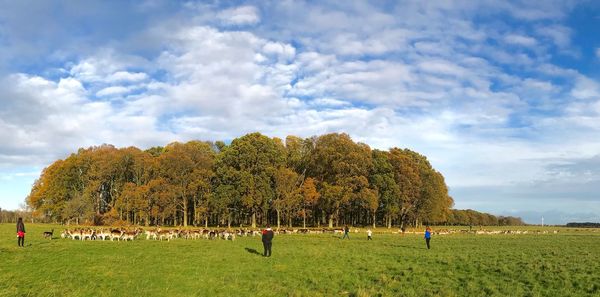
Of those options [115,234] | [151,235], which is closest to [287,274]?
[115,234]

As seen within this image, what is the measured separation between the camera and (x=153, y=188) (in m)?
68.1

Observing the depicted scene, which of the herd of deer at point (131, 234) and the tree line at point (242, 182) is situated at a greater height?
the tree line at point (242, 182)

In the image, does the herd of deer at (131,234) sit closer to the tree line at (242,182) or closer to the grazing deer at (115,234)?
the grazing deer at (115,234)

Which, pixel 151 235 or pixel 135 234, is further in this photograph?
pixel 151 235

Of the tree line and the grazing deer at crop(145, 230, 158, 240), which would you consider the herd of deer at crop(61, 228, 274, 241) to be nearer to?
the grazing deer at crop(145, 230, 158, 240)

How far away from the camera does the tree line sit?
67.7 m

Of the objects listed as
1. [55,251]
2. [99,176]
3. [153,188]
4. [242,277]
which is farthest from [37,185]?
[242,277]

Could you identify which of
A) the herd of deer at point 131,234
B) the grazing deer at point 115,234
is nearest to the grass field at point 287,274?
the grazing deer at point 115,234

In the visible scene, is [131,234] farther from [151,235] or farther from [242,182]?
[242,182]

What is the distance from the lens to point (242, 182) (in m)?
66.8

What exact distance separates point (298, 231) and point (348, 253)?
27134 mm

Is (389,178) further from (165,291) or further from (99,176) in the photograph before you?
(165,291)

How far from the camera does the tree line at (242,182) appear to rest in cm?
6769

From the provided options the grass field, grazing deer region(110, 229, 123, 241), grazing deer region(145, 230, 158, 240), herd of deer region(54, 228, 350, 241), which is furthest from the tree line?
the grass field
